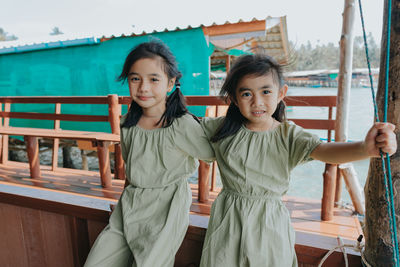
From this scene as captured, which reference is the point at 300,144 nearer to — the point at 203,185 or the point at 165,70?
the point at 165,70

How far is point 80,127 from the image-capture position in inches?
212

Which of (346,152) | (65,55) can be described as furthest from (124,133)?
(65,55)

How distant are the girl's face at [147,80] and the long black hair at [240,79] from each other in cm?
27

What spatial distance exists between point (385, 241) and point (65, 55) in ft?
18.6

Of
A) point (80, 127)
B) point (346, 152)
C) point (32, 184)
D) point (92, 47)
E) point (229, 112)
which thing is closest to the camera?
point (346, 152)

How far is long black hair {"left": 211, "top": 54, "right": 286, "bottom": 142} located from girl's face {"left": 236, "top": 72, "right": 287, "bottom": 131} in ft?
0.07

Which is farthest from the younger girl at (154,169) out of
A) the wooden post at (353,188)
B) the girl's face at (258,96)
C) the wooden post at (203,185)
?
the wooden post at (353,188)

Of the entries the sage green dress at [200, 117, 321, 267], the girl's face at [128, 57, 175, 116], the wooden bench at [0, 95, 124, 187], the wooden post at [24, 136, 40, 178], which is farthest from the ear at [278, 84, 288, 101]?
the wooden post at [24, 136, 40, 178]

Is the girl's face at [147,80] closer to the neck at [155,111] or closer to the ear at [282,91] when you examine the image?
the neck at [155,111]

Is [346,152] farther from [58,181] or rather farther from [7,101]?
[7,101]

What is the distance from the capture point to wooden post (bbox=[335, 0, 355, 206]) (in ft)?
9.02

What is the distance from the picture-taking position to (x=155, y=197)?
1138mm

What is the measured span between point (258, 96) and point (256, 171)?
0.87 feet

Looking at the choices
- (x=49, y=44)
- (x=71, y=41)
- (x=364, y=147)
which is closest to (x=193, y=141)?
(x=364, y=147)
